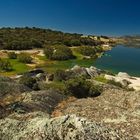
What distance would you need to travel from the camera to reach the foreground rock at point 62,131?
1635 cm

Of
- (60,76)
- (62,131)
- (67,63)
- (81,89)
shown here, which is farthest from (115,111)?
(67,63)

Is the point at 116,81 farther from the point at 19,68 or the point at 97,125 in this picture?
the point at 97,125

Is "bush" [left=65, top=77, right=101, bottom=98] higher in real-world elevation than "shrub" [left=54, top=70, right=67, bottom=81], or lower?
higher

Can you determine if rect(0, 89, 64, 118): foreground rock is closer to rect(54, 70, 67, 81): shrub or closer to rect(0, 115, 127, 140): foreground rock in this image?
rect(0, 115, 127, 140): foreground rock

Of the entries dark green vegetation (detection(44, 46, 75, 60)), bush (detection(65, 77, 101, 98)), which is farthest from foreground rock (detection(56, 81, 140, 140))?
dark green vegetation (detection(44, 46, 75, 60))

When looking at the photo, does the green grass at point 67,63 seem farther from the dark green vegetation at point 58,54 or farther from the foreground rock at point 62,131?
the foreground rock at point 62,131

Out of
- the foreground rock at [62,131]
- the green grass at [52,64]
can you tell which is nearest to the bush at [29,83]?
the green grass at [52,64]

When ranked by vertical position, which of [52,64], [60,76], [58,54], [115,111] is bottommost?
[52,64]

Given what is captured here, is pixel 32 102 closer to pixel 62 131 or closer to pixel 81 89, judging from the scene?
pixel 81 89

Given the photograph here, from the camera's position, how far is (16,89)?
131 ft

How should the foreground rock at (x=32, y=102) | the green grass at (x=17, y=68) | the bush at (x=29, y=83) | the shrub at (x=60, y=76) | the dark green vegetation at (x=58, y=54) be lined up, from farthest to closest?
the dark green vegetation at (x=58, y=54) → the green grass at (x=17, y=68) → the shrub at (x=60, y=76) → the bush at (x=29, y=83) → the foreground rock at (x=32, y=102)

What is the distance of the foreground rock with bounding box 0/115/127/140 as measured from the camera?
16.3 m

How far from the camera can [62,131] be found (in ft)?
54.6

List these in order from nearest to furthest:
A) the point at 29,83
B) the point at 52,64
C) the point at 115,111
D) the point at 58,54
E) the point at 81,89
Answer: the point at 115,111, the point at 81,89, the point at 29,83, the point at 52,64, the point at 58,54
